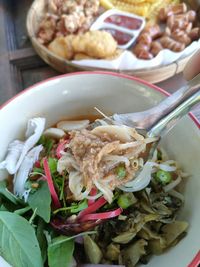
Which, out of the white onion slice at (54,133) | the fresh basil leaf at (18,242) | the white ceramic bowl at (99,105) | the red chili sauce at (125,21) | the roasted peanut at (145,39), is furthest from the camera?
the red chili sauce at (125,21)

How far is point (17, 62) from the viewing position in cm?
121

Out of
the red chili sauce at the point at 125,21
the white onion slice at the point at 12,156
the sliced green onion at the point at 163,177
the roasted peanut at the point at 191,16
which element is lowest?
the sliced green onion at the point at 163,177

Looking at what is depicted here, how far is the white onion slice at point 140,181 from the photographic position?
2.33 ft

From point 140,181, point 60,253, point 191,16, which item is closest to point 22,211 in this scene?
point 60,253

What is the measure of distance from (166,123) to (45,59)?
0.60 metres

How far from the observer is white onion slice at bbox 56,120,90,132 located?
848mm

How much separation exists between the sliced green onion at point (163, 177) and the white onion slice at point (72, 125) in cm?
20

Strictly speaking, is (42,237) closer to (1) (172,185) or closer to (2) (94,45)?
(1) (172,185)

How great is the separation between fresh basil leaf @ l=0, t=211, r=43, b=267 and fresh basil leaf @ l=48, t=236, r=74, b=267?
0.9 inches

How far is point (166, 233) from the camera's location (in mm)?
696

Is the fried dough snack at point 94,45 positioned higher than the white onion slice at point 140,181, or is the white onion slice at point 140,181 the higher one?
the fried dough snack at point 94,45

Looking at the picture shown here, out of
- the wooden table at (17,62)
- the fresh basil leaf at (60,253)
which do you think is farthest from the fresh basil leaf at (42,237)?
the wooden table at (17,62)

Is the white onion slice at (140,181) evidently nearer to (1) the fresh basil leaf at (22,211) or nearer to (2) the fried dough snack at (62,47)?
(1) the fresh basil leaf at (22,211)

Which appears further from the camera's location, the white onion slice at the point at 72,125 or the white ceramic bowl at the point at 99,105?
Result: the white onion slice at the point at 72,125
